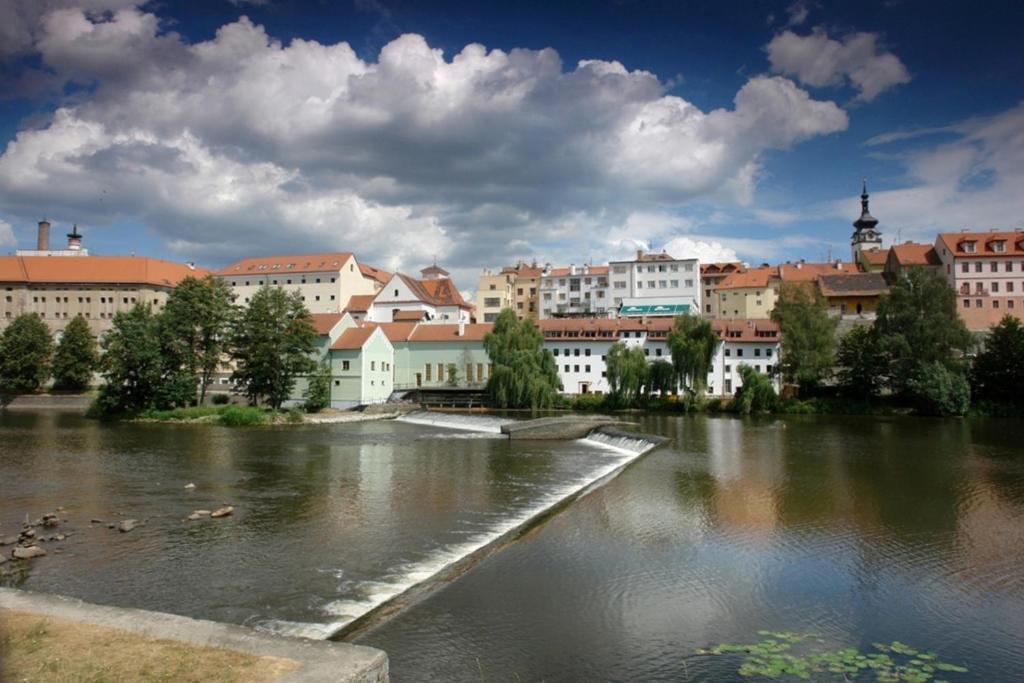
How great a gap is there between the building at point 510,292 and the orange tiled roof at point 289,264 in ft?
53.6

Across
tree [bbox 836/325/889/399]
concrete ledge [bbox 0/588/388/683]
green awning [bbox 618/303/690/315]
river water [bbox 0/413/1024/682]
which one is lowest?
river water [bbox 0/413/1024/682]

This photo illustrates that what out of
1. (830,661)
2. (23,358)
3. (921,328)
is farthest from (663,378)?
(23,358)

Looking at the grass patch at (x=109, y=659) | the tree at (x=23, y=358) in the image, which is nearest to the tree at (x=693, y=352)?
the grass patch at (x=109, y=659)

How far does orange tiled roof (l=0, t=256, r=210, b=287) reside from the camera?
74375 mm

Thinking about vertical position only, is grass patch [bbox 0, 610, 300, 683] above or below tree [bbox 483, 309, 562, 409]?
below

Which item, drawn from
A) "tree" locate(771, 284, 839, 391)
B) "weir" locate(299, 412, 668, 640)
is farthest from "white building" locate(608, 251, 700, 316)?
"weir" locate(299, 412, 668, 640)

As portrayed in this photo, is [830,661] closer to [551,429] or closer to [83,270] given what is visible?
[551,429]

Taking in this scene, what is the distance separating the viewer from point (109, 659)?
7141mm

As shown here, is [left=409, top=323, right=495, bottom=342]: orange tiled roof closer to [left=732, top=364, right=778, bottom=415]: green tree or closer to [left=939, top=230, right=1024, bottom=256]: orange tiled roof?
[left=732, top=364, right=778, bottom=415]: green tree

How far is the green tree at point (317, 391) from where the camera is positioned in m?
46.4

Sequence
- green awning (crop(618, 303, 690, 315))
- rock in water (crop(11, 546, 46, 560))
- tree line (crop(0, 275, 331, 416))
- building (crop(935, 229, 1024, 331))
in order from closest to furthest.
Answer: rock in water (crop(11, 546, 46, 560))
tree line (crop(0, 275, 331, 416))
building (crop(935, 229, 1024, 331))
green awning (crop(618, 303, 690, 315))

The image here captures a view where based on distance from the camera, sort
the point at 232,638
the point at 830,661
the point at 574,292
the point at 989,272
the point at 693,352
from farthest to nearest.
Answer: the point at 574,292 → the point at 989,272 → the point at 693,352 → the point at 830,661 → the point at 232,638

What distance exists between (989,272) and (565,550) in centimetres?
7084

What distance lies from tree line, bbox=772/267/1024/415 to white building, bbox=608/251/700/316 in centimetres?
2157
